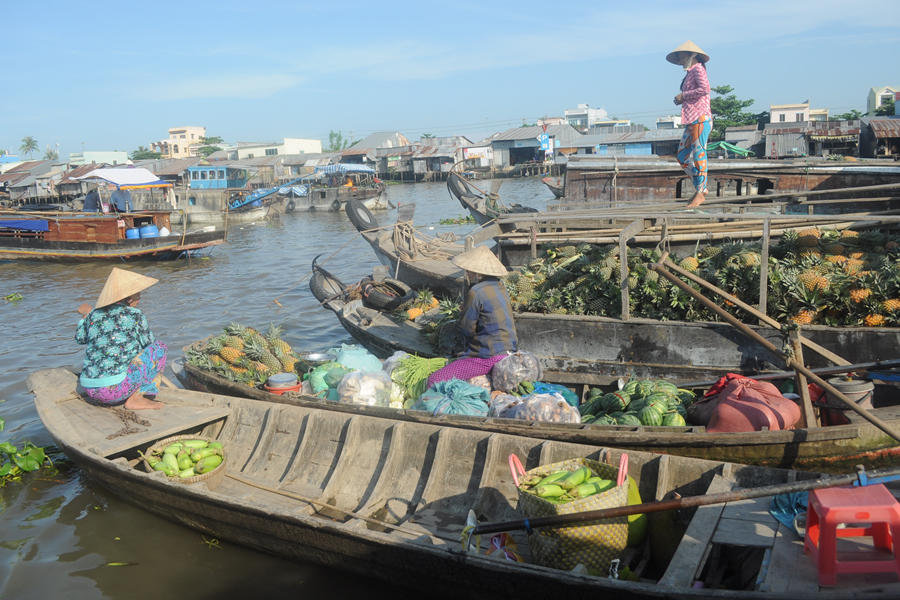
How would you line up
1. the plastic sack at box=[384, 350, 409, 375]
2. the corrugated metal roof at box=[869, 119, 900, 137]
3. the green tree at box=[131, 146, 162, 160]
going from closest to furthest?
the plastic sack at box=[384, 350, 409, 375] < the corrugated metal roof at box=[869, 119, 900, 137] < the green tree at box=[131, 146, 162, 160]

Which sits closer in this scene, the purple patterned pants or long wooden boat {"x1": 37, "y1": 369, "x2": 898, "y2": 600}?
long wooden boat {"x1": 37, "y1": 369, "x2": 898, "y2": 600}

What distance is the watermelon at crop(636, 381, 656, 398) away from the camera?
14.9 feet

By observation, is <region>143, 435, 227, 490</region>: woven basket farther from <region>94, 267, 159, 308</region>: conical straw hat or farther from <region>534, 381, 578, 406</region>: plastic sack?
<region>534, 381, 578, 406</region>: plastic sack

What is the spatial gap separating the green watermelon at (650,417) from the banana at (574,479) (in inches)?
39.0

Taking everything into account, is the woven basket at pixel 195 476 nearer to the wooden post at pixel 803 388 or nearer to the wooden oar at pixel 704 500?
the wooden oar at pixel 704 500

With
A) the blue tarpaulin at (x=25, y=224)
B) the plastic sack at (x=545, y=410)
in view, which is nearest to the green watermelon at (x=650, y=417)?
the plastic sack at (x=545, y=410)

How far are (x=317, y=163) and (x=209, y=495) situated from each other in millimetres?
50622

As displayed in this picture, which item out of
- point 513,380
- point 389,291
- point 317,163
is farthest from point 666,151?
point 513,380

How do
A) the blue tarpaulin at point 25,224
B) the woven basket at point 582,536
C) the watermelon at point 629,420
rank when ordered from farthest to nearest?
1. the blue tarpaulin at point 25,224
2. the watermelon at point 629,420
3. the woven basket at point 582,536

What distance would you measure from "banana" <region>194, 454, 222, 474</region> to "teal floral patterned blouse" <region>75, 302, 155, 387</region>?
1.15 metres

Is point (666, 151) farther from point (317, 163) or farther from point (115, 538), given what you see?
point (115, 538)

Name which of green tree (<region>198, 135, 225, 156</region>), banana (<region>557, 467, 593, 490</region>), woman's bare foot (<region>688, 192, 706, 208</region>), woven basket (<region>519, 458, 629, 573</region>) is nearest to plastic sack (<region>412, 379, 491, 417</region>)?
banana (<region>557, 467, 593, 490</region>)

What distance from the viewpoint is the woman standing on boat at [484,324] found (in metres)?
5.02

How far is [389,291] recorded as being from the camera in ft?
27.6
